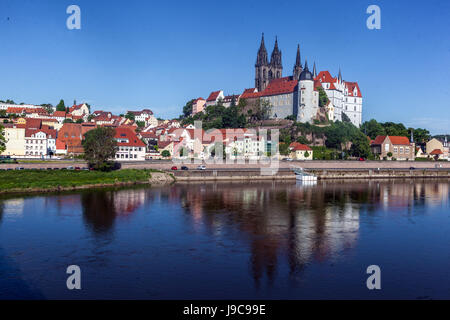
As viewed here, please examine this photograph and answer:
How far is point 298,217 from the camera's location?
30688 mm

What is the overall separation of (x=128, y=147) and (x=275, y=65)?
6437 centimetres

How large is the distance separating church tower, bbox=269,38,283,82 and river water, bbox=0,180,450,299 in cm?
8321

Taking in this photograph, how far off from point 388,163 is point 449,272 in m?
55.9

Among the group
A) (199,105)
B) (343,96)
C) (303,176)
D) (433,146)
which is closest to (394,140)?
(433,146)

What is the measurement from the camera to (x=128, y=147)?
2594 inches

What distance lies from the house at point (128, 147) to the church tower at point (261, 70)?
57952 millimetres

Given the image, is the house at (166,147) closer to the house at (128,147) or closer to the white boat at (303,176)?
the house at (128,147)

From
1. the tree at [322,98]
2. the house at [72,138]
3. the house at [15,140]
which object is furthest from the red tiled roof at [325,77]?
the house at [15,140]

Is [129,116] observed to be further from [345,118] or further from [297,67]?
[345,118]

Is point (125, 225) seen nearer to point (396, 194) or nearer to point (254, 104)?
point (396, 194)

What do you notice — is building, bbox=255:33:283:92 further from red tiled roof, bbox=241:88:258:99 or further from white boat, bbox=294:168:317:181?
white boat, bbox=294:168:317:181

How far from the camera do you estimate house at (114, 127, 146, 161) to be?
65.4 m

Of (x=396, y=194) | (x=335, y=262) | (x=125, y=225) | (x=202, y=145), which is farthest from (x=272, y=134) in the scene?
(x=335, y=262)

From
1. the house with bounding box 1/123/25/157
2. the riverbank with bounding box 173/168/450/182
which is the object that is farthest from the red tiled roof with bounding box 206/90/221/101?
the riverbank with bounding box 173/168/450/182
